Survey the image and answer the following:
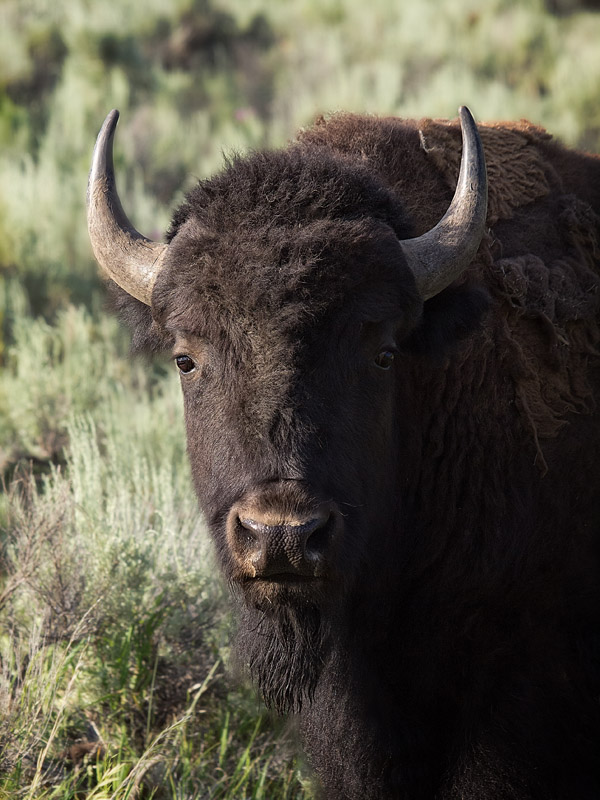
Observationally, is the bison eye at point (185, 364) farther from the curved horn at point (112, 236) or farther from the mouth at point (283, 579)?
the mouth at point (283, 579)

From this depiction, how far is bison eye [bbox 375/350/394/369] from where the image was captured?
3.52m

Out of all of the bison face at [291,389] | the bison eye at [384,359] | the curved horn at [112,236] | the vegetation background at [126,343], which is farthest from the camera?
the vegetation background at [126,343]

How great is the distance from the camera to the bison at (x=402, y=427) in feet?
10.7

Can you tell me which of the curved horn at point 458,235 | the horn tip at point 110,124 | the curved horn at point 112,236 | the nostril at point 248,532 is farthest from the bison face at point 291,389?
the horn tip at point 110,124

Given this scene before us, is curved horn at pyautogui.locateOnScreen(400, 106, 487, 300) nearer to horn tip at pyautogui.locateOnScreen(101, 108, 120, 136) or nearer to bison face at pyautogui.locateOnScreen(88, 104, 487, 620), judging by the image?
bison face at pyautogui.locateOnScreen(88, 104, 487, 620)

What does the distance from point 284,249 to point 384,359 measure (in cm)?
64

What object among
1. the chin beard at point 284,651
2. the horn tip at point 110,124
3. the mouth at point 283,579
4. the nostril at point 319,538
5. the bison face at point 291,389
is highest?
the horn tip at point 110,124

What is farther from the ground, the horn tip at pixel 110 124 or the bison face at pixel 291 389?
the horn tip at pixel 110 124

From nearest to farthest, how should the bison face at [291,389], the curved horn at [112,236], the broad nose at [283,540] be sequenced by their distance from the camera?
the broad nose at [283,540] < the bison face at [291,389] < the curved horn at [112,236]

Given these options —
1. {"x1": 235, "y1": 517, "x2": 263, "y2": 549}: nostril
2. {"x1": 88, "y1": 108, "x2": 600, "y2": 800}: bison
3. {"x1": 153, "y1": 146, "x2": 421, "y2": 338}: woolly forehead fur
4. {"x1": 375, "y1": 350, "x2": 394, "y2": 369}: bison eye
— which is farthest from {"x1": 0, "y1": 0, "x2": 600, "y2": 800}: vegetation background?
{"x1": 375, "y1": 350, "x2": 394, "y2": 369}: bison eye

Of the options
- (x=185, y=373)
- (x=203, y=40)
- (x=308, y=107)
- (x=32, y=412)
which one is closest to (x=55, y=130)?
(x=308, y=107)

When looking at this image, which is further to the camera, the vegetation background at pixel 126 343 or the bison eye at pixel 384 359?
the vegetation background at pixel 126 343

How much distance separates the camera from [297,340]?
320 cm

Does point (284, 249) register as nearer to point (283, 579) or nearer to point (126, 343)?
point (283, 579)
